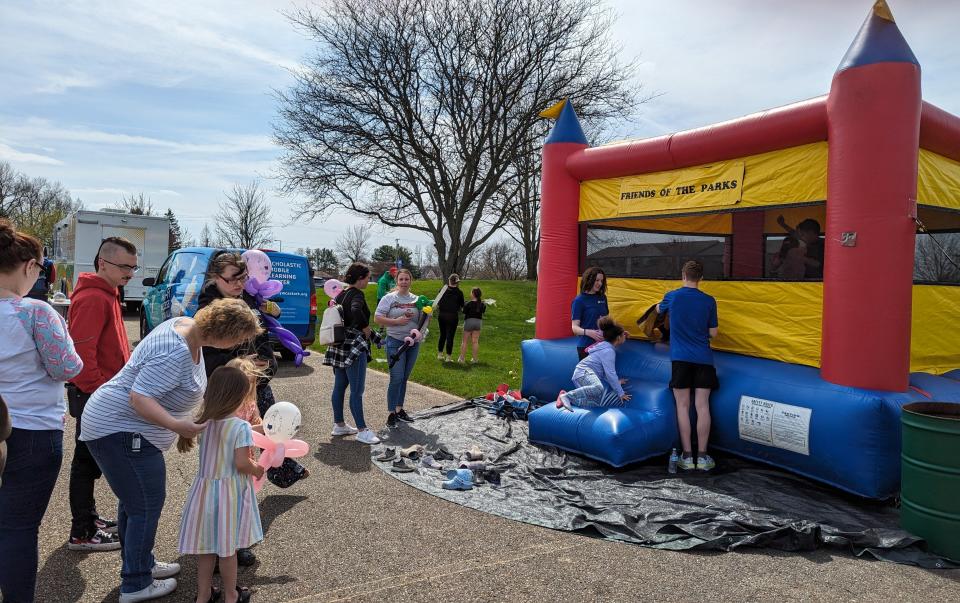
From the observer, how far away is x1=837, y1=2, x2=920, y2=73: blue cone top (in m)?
4.81

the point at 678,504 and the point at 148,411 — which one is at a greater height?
the point at 148,411

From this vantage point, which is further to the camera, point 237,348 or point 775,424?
point 775,424

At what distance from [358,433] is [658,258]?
142 inches

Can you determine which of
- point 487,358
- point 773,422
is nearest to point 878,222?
point 773,422

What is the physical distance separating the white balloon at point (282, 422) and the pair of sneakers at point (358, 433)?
2.75 meters

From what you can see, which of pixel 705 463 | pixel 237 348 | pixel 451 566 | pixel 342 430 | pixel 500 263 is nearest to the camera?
pixel 451 566

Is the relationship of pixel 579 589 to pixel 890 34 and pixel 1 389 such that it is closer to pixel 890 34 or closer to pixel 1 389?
pixel 1 389

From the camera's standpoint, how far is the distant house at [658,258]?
6234 millimetres

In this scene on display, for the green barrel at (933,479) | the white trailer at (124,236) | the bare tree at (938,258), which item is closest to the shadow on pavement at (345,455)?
the green barrel at (933,479)

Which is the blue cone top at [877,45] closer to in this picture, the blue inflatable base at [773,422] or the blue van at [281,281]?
the blue inflatable base at [773,422]

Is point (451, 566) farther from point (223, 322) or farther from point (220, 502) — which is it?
point (223, 322)

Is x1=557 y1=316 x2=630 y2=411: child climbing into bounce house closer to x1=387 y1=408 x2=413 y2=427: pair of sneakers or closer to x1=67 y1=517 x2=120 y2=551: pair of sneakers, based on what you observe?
x1=387 y1=408 x2=413 y2=427: pair of sneakers

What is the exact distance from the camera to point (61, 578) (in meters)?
Answer: 3.28

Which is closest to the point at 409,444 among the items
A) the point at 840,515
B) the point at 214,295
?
the point at 214,295
